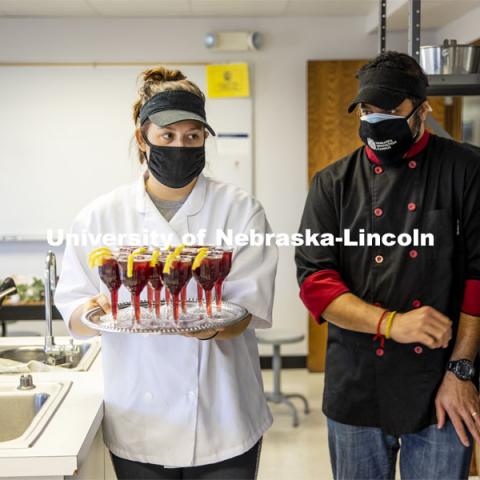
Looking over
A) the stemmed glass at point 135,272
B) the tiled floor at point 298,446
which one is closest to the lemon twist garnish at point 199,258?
the stemmed glass at point 135,272

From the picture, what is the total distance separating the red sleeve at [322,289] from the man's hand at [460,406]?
0.32 meters

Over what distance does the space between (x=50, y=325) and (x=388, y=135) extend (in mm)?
1354

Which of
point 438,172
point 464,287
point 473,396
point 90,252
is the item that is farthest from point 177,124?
point 473,396

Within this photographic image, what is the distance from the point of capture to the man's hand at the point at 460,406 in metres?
1.54

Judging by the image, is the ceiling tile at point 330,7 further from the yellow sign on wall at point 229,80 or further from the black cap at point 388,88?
the black cap at point 388,88

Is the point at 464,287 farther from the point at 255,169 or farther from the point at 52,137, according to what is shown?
the point at 52,137

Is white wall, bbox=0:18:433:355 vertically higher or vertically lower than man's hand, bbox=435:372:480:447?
higher

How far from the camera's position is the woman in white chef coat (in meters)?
1.65

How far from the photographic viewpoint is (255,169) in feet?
16.9

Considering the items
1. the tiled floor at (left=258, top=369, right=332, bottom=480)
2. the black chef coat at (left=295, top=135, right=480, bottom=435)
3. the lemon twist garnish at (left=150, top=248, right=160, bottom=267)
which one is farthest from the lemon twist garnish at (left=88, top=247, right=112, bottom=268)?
the tiled floor at (left=258, top=369, right=332, bottom=480)

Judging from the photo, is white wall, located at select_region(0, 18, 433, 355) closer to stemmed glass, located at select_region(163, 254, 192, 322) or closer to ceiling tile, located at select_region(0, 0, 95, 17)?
ceiling tile, located at select_region(0, 0, 95, 17)

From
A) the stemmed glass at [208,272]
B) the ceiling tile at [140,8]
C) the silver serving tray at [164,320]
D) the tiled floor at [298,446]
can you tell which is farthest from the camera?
the ceiling tile at [140,8]

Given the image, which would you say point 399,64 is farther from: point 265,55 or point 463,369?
point 265,55

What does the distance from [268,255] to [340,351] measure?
0.98 ft
